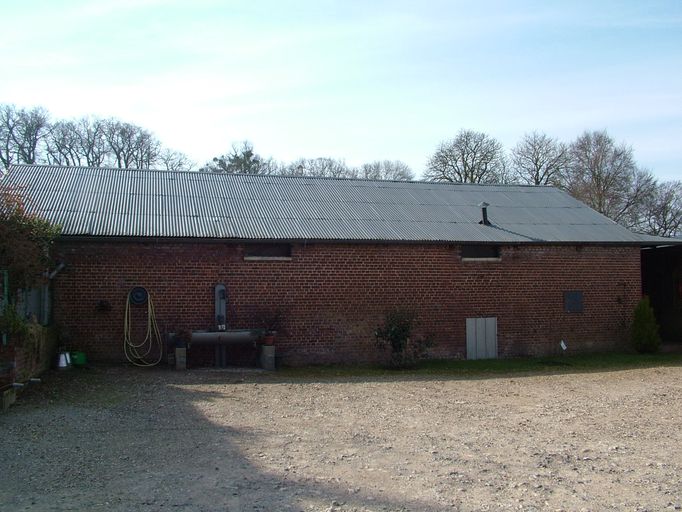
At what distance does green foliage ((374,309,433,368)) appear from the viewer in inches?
627

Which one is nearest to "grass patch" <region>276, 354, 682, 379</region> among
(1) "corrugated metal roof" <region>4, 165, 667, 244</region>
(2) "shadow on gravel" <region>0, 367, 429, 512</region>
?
(1) "corrugated metal roof" <region>4, 165, 667, 244</region>

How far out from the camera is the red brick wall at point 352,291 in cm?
1523

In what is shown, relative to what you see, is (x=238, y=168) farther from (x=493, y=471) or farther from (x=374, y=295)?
(x=493, y=471)

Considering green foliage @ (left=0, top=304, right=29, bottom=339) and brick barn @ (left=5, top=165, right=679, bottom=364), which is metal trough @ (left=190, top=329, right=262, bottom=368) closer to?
brick barn @ (left=5, top=165, right=679, bottom=364)

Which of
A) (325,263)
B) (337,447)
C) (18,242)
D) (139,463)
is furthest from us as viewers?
(325,263)

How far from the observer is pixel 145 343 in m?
15.4

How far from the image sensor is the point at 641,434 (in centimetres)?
870

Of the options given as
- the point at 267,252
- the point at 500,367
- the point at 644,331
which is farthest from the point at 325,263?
the point at 644,331

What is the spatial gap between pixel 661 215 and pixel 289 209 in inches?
1352

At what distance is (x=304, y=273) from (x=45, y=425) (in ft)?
27.9

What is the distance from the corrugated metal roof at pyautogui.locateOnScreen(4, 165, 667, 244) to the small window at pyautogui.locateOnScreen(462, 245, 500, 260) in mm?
322

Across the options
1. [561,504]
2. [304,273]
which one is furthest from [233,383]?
[561,504]

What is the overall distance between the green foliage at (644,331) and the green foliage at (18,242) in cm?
1550

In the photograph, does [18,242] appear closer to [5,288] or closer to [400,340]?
[5,288]
